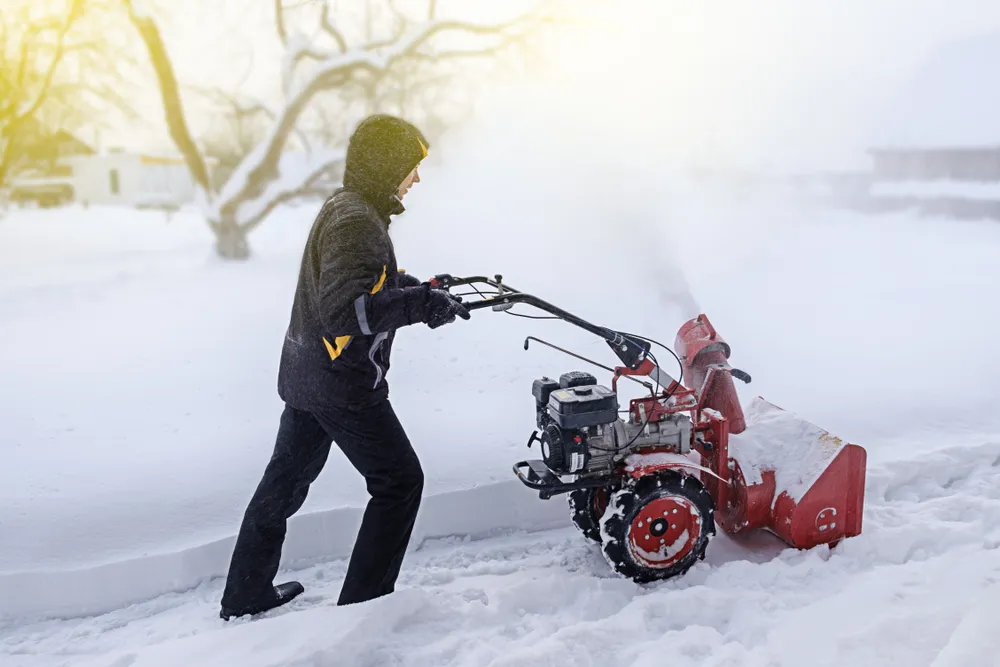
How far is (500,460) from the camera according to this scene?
4.07 metres

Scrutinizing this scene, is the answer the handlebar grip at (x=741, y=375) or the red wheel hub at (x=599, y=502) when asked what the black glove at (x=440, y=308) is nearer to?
the red wheel hub at (x=599, y=502)

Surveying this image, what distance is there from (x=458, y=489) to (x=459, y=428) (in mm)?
816

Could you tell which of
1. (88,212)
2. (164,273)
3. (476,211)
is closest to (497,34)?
(476,211)

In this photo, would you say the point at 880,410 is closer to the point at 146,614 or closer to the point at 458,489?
the point at 458,489

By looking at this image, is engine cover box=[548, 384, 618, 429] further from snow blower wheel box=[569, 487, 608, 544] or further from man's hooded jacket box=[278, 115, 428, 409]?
man's hooded jacket box=[278, 115, 428, 409]

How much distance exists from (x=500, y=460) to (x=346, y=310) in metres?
1.96

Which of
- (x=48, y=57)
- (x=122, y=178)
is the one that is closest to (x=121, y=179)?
(x=122, y=178)

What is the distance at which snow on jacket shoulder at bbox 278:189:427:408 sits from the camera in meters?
2.33

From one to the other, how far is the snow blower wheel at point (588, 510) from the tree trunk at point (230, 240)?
9738mm

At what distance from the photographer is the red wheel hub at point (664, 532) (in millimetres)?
2906

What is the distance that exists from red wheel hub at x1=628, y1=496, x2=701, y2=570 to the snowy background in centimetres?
11

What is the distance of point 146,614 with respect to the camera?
2967 millimetres

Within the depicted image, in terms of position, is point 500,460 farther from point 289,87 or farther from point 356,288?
point 289,87

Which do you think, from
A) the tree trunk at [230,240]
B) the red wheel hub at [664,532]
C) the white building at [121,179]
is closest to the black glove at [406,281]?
the red wheel hub at [664,532]
